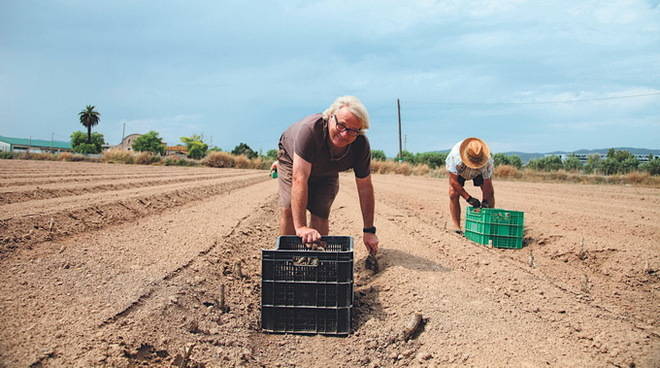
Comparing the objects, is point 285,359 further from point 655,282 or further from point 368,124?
point 655,282

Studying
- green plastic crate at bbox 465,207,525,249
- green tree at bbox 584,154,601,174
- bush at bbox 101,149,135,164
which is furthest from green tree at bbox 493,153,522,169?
green plastic crate at bbox 465,207,525,249

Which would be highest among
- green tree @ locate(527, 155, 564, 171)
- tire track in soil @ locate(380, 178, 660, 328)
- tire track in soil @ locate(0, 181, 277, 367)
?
green tree @ locate(527, 155, 564, 171)

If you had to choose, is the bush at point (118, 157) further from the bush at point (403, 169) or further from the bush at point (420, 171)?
the bush at point (420, 171)

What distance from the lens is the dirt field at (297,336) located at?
8.23ft

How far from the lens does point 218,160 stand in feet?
127

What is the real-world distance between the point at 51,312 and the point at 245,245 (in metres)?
2.87

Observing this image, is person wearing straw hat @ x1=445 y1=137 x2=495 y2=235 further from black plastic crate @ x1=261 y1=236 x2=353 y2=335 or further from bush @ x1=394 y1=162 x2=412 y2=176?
bush @ x1=394 y1=162 x2=412 y2=176

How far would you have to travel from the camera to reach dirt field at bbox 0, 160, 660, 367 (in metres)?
2.51

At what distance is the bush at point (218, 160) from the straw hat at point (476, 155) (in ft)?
113

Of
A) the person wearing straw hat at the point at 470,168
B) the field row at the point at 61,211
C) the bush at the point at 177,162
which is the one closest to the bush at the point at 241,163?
the bush at the point at 177,162

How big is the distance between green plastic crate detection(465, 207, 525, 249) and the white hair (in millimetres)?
3131

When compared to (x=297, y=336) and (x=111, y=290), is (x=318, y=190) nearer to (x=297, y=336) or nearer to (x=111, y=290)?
(x=297, y=336)

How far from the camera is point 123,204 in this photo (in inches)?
286

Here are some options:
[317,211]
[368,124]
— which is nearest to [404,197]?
[317,211]
